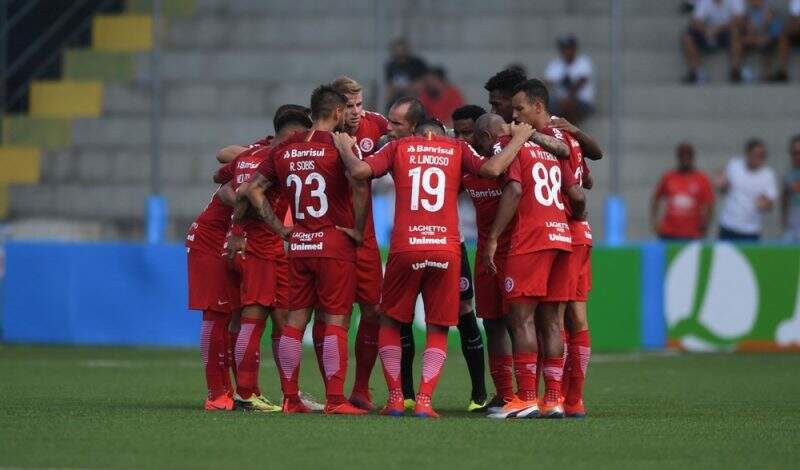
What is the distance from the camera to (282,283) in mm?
11547

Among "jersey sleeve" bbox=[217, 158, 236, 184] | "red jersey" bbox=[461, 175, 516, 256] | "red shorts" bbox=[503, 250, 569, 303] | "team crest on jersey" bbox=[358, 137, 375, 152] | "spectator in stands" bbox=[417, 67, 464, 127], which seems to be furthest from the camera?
"spectator in stands" bbox=[417, 67, 464, 127]

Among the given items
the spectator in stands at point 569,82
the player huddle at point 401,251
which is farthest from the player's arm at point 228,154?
the spectator in stands at point 569,82

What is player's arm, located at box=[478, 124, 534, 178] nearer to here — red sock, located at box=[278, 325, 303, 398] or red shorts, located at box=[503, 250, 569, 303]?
red shorts, located at box=[503, 250, 569, 303]

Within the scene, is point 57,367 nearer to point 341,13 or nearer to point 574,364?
point 574,364

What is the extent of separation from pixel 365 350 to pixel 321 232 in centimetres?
106

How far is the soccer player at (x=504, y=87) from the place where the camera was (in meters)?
11.5

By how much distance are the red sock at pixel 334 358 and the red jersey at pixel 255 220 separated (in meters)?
0.86

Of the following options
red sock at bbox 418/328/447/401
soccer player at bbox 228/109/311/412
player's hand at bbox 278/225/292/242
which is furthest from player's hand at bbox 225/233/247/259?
red sock at bbox 418/328/447/401

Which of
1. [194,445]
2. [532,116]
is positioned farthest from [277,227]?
[194,445]

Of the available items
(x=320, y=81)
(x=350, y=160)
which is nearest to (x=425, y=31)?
(x=320, y=81)

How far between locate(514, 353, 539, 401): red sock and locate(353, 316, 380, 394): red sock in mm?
1203

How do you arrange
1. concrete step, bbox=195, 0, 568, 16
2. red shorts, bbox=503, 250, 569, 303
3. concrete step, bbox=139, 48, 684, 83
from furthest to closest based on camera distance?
concrete step, bbox=195, 0, 568, 16, concrete step, bbox=139, 48, 684, 83, red shorts, bbox=503, 250, 569, 303

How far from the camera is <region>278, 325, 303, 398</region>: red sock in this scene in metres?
11.0

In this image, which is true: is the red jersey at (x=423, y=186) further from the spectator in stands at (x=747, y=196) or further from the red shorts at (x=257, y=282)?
the spectator in stands at (x=747, y=196)
